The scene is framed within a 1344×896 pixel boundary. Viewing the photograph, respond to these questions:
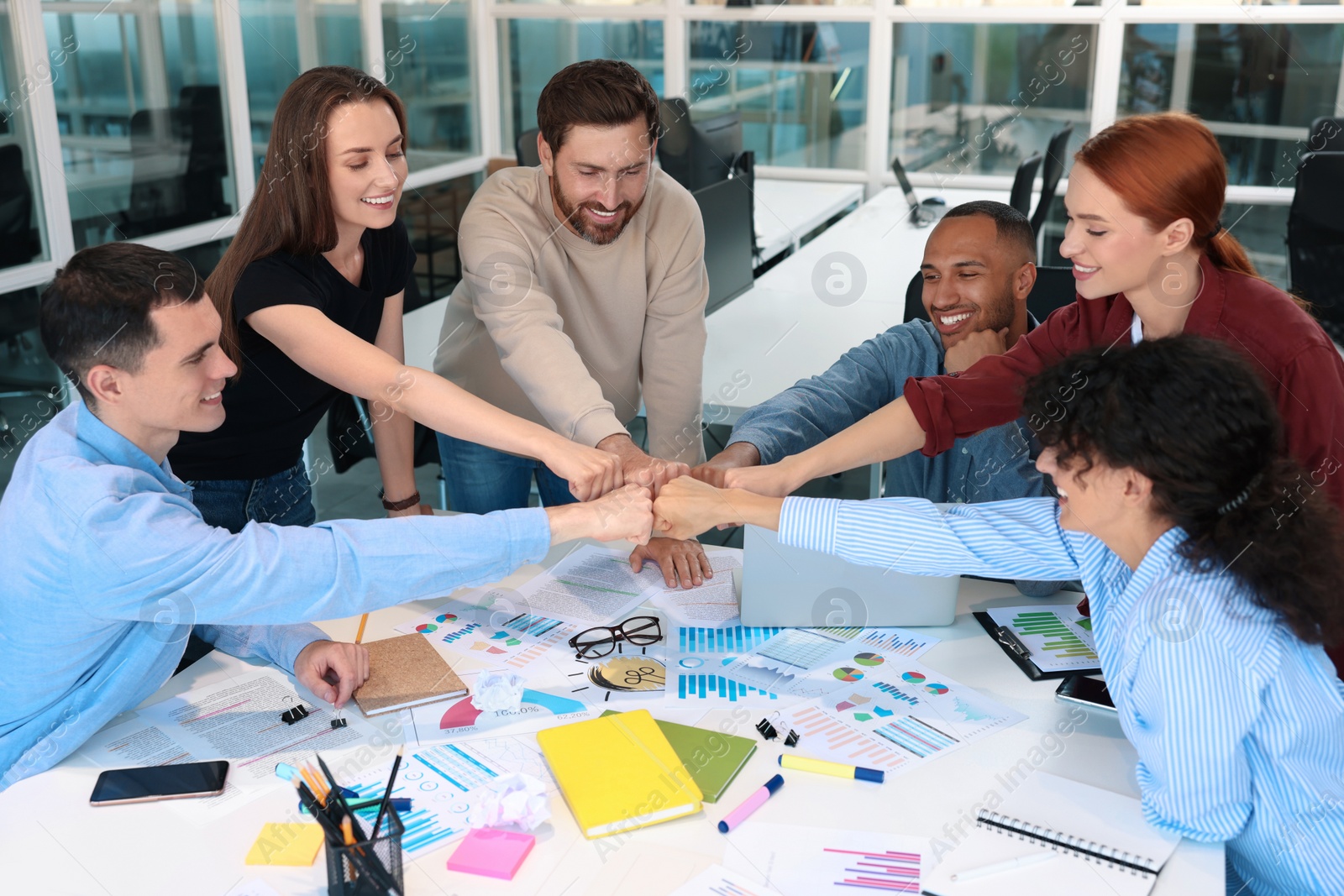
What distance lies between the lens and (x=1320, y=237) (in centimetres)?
433

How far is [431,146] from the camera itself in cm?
650

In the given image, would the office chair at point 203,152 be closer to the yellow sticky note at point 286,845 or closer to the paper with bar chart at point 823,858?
the yellow sticky note at point 286,845

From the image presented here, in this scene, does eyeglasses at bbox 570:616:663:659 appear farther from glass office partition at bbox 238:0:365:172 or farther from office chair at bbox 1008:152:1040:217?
glass office partition at bbox 238:0:365:172

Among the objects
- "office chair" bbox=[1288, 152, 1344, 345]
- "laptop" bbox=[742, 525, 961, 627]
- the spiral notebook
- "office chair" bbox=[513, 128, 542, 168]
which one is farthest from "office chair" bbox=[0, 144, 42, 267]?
"office chair" bbox=[1288, 152, 1344, 345]

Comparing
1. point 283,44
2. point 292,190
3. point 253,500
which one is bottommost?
point 253,500

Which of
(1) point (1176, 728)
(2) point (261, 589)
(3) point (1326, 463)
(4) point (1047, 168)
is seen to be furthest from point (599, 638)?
(4) point (1047, 168)

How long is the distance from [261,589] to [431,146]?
5.45m

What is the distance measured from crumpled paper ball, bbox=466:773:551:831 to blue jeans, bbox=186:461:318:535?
0.91 metres

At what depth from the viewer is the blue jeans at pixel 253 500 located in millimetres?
2094

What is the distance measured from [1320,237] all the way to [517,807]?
4.22 meters

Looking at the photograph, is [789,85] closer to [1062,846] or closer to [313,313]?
[313,313]

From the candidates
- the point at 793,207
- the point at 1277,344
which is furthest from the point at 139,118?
the point at 1277,344

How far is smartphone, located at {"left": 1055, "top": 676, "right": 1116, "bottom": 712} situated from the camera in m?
1.57

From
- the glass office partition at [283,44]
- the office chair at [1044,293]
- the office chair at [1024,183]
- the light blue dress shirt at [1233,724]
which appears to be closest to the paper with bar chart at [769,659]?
the light blue dress shirt at [1233,724]
